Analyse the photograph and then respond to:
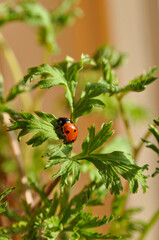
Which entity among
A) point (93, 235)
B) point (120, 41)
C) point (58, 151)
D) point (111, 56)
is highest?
point (120, 41)

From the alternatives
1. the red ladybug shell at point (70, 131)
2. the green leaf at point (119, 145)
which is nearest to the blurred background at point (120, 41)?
the green leaf at point (119, 145)

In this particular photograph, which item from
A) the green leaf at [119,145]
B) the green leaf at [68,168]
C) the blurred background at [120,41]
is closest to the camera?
the green leaf at [68,168]

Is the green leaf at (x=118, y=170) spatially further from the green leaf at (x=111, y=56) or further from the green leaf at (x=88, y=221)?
the green leaf at (x=111, y=56)

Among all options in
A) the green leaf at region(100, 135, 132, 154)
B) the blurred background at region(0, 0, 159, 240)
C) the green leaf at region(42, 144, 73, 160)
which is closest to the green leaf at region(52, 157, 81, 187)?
the green leaf at region(42, 144, 73, 160)

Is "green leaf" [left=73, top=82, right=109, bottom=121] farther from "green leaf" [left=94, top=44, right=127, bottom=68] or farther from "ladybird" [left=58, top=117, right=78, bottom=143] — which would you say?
"green leaf" [left=94, top=44, right=127, bottom=68]

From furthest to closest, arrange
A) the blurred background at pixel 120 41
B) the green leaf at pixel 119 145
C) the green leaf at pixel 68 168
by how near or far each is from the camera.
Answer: the blurred background at pixel 120 41
the green leaf at pixel 119 145
the green leaf at pixel 68 168

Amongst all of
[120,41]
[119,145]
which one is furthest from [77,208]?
[120,41]

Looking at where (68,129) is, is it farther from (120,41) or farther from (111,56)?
(120,41)
